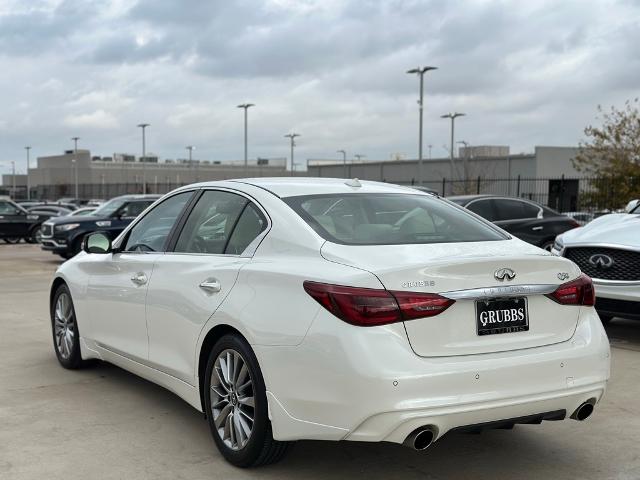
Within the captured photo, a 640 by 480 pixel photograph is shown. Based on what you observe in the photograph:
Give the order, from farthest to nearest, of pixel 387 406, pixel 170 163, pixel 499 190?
1. pixel 170 163
2. pixel 499 190
3. pixel 387 406

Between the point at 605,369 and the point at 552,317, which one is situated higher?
the point at 552,317

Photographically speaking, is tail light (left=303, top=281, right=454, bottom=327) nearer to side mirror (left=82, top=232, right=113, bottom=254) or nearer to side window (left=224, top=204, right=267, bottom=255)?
side window (left=224, top=204, right=267, bottom=255)

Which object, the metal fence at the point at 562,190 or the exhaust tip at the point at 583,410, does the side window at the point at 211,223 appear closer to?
the exhaust tip at the point at 583,410

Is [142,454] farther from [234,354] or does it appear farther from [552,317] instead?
[552,317]

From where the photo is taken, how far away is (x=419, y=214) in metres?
4.89

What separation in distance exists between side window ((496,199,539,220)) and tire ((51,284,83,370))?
967 centimetres

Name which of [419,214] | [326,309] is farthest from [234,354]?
[419,214]

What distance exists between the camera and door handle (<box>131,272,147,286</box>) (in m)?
5.45

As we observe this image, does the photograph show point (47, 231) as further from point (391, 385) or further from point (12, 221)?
point (391, 385)

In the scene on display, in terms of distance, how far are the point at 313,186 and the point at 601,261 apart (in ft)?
13.5

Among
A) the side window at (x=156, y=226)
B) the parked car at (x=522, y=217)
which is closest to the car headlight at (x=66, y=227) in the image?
the parked car at (x=522, y=217)

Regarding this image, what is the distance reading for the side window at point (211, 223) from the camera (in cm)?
494

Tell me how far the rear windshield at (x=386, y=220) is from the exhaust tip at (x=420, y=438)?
1.02 m

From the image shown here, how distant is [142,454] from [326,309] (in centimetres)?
164
